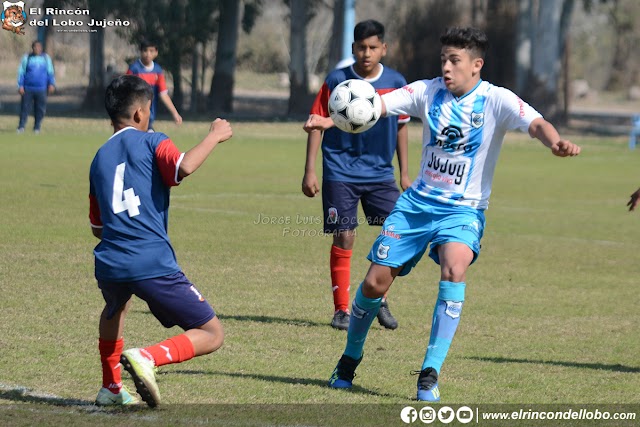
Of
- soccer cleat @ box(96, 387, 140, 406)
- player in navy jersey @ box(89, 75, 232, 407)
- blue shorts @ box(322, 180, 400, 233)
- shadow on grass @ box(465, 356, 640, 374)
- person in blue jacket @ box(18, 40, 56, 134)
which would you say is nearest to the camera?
player in navy jersey @ box(89, 75, 232, 407)

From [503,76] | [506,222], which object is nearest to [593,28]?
[503,76]

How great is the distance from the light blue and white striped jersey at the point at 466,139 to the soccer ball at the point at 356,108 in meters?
0.30

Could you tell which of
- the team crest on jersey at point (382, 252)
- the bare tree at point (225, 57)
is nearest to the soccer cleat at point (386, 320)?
the team crest on jersey at point (382, 252)

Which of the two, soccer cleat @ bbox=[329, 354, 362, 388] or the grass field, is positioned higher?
soccer cleat @ bbox=[329, 354, 362, 388]

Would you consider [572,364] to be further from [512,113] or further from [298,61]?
[298,61]

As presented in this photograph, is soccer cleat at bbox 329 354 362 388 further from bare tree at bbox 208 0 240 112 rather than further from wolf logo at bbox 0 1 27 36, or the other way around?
bare tree at bbox 208 0 240 112

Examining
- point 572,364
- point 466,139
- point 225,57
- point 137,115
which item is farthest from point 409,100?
point 225,57

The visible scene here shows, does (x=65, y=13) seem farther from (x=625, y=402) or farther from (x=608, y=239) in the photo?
(x=625, y=402)

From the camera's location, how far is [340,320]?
820 centimetres

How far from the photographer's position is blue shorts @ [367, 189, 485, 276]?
6.18 m

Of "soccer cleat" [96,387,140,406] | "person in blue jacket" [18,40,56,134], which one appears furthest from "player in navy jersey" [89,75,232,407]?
"person in blue jacket" [18,40,56,134]

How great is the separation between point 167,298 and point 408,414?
130 centimetres

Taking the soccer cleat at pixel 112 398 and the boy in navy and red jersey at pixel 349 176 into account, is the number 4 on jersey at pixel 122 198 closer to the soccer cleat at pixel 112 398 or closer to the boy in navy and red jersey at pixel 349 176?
the soccer cleat at pixel 112 398

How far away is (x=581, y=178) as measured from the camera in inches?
900
